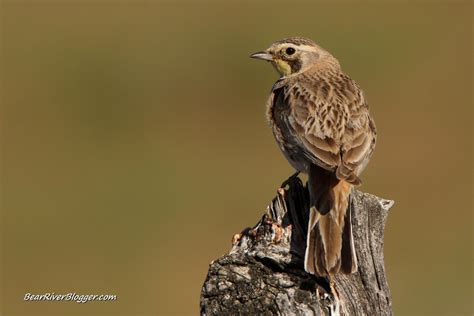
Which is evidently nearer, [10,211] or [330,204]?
[330,204]

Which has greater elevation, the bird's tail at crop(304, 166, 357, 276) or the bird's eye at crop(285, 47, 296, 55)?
the bird's eye at crop(285, 47, 296, 55)

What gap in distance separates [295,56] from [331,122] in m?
1.67

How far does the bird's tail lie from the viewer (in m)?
5.83

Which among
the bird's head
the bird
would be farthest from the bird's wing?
the bird's head

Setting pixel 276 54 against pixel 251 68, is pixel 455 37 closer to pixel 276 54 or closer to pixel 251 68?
pixel 251 68

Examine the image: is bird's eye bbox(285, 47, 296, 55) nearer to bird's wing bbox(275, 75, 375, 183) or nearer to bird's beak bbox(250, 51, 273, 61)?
bird's beak bbox(250, 51, 273, 61)

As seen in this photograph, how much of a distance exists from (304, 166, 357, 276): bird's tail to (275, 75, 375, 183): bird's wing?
5.6 inches

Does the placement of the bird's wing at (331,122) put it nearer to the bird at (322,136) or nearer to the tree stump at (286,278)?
the bird at (322,136)

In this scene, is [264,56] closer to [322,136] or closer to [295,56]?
[295,56]

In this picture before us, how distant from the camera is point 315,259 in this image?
5785mm

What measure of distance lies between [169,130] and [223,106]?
1.37 metres

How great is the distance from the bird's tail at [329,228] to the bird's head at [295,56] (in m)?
2.02

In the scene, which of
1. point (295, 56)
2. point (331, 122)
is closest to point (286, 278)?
point (331, 122)

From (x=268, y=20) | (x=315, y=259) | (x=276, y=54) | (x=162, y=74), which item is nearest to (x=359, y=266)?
(x=315, y=259)
